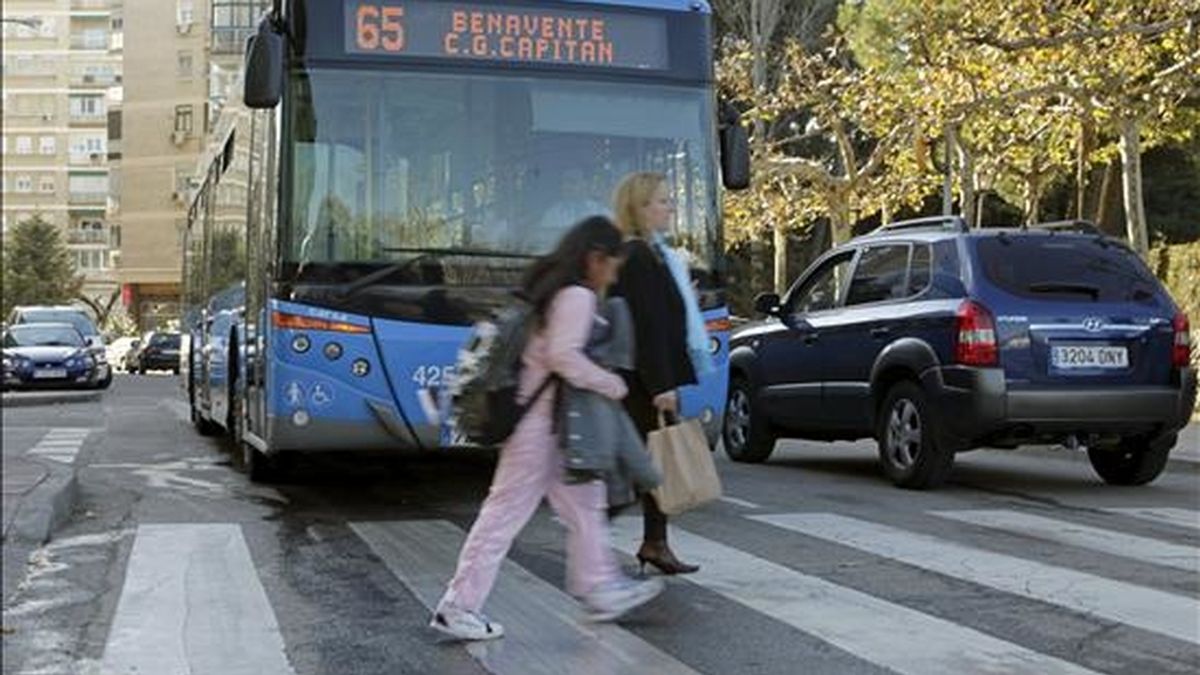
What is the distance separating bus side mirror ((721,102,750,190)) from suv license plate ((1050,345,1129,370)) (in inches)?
100

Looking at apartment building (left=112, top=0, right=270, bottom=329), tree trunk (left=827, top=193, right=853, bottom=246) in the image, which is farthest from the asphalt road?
tree trunk (left=827, top=193, right=853, bottom=246)

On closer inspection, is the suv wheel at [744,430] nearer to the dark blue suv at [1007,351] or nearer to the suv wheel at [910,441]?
the dark blue suv at [1007,351]

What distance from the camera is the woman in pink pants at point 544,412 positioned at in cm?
530

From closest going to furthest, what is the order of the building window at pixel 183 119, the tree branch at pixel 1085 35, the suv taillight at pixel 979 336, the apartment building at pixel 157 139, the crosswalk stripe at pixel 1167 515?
the crosswalk stripe at pixel 1167 515, the suv taillight at pixel 979 336, the apartment building at pixel 157 139, the tree branch at pixel 1085 35, the building window at pixel 183 119

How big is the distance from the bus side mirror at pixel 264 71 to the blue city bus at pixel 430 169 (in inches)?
0.5

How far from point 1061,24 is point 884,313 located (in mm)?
7581

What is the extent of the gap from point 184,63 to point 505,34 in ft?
35.9

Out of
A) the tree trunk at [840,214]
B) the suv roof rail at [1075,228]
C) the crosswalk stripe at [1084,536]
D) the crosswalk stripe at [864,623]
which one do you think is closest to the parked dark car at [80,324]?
the tree trunk at [840,214]

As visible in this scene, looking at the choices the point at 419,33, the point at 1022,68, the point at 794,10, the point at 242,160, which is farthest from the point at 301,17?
the point at 794,10

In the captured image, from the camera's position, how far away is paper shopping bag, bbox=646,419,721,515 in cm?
630

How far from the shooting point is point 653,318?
6.41m

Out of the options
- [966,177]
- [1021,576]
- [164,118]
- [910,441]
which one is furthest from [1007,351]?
[164,118]

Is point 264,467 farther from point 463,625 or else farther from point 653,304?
point 463,625

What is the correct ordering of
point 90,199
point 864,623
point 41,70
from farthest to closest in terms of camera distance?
point 90,199 → point 864,623 → point 41,70
